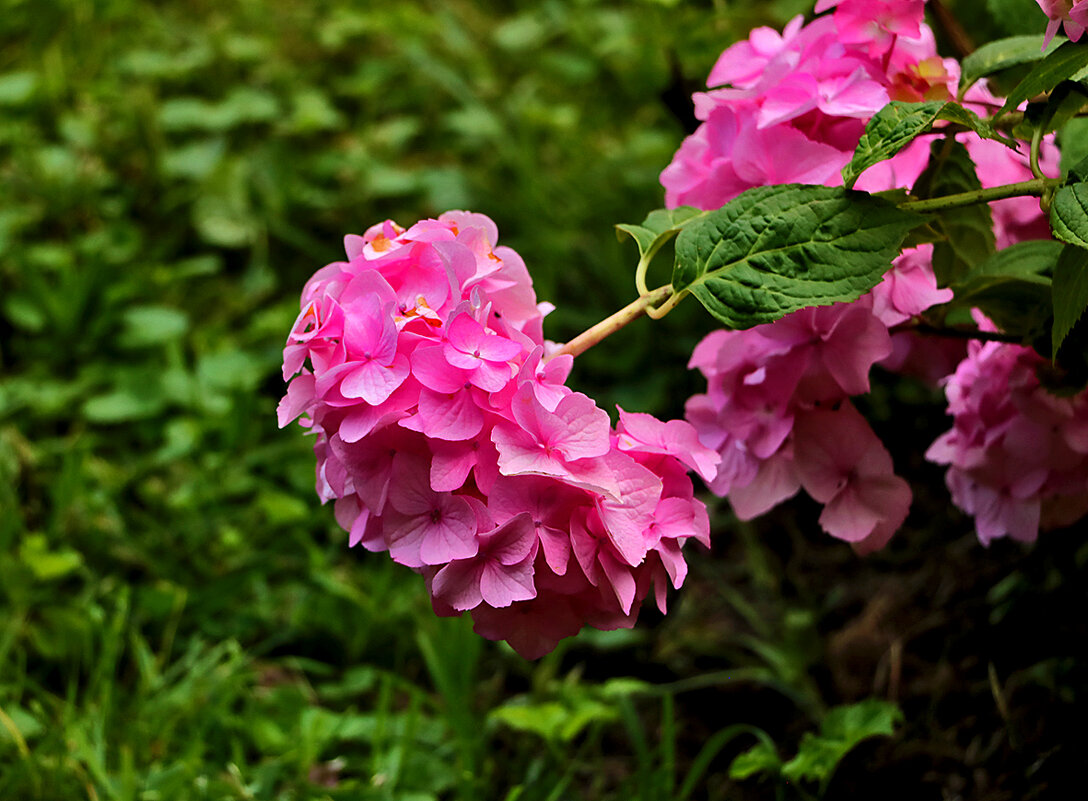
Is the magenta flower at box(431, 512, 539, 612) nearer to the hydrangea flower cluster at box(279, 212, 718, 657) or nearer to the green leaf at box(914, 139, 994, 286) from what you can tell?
the hydrangea flower cluster at box(279, 212, 718, 657)

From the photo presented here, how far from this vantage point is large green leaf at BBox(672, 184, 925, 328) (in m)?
0.62

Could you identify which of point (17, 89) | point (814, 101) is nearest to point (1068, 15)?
point (814, 101)

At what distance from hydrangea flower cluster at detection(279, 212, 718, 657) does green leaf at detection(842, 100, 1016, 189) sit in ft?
0.70

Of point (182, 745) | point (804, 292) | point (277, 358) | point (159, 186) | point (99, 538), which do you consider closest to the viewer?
point (804, 292)

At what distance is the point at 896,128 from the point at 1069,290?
0.50 feet

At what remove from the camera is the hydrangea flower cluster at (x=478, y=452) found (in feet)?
1.95

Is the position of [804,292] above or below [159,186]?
above

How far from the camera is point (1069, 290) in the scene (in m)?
0.61

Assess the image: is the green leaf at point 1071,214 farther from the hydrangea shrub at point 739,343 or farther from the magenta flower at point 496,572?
the magenta flower at point 496,572

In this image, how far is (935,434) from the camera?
1.41 meters

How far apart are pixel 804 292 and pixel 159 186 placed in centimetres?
164

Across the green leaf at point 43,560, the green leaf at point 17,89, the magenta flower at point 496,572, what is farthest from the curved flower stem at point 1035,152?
the green leaf at point 17,89

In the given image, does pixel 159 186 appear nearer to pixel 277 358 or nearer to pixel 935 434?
pixel 277 358

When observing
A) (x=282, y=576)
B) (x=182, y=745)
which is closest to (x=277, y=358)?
(x=282, y=576)
